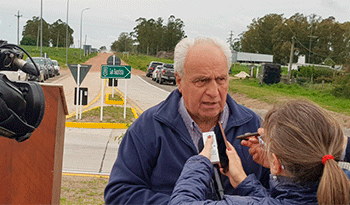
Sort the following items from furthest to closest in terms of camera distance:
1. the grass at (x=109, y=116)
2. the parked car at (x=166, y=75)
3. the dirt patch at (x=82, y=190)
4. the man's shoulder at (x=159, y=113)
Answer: the parked car at (x=166, y=75) < the grass at (x=109, y=116) < the dirt patch at (x=82, y=190) < the man's shoulder at (x=159, y=113)

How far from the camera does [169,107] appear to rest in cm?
246

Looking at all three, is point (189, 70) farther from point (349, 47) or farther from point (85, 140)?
point (349, 47)

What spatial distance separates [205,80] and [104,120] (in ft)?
35.2

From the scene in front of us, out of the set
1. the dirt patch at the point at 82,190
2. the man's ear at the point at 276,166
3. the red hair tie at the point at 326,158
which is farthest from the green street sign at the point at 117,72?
the red hair tie at the point at 326,158

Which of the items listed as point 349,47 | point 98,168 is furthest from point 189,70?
point 349,47

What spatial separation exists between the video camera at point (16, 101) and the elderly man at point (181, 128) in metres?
0.54

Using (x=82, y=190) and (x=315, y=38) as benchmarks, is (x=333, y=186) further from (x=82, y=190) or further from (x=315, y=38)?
(x=315, y=38)

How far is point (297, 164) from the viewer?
1.69m

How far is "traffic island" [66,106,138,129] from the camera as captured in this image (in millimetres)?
12273

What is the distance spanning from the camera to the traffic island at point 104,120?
40.3 feet

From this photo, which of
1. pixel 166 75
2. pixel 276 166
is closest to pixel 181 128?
pixel 276 166

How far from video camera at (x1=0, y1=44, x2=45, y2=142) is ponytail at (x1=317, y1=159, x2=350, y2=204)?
1567 mm

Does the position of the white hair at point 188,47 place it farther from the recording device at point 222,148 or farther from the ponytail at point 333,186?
the ponytail at point 333,186

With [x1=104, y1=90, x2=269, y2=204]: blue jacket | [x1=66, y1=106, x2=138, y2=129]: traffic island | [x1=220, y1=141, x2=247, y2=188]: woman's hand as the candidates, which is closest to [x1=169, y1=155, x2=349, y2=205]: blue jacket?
[x1=220, y1=141, x2=247, y2=188]: woman's hand
